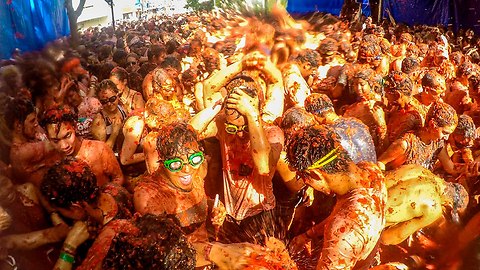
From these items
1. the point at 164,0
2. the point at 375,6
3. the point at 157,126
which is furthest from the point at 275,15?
the point at 375,6

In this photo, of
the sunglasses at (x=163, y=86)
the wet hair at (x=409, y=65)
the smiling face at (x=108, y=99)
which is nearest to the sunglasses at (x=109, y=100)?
the smiling face at (x=108, y=99)

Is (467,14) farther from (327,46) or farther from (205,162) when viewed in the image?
(205,162)

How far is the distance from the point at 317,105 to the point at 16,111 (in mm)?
1664

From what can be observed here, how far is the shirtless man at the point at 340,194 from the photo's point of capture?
5.52 feet

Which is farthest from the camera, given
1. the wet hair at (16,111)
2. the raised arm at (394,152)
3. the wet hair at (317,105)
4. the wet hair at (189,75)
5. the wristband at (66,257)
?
the raised arm at (394,152)

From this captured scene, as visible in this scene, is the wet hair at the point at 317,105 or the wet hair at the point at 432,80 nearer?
the wet hair at the point at 317,105

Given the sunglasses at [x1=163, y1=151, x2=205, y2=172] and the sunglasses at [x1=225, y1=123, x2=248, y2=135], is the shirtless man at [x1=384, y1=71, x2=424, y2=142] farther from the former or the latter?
the sunglasses at [x1=163, y1=151, x2=205, y2=172]

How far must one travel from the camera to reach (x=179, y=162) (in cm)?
181

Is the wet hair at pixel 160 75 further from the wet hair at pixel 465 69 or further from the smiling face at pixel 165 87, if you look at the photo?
the wet hair at pixel 465 69

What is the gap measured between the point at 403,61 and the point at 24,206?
427cm

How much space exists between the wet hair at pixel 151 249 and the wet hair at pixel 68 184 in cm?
34

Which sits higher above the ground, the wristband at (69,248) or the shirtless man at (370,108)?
the wristband at (69,248)

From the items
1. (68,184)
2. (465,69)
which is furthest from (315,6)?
(465,69)

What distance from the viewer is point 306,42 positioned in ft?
6.20
